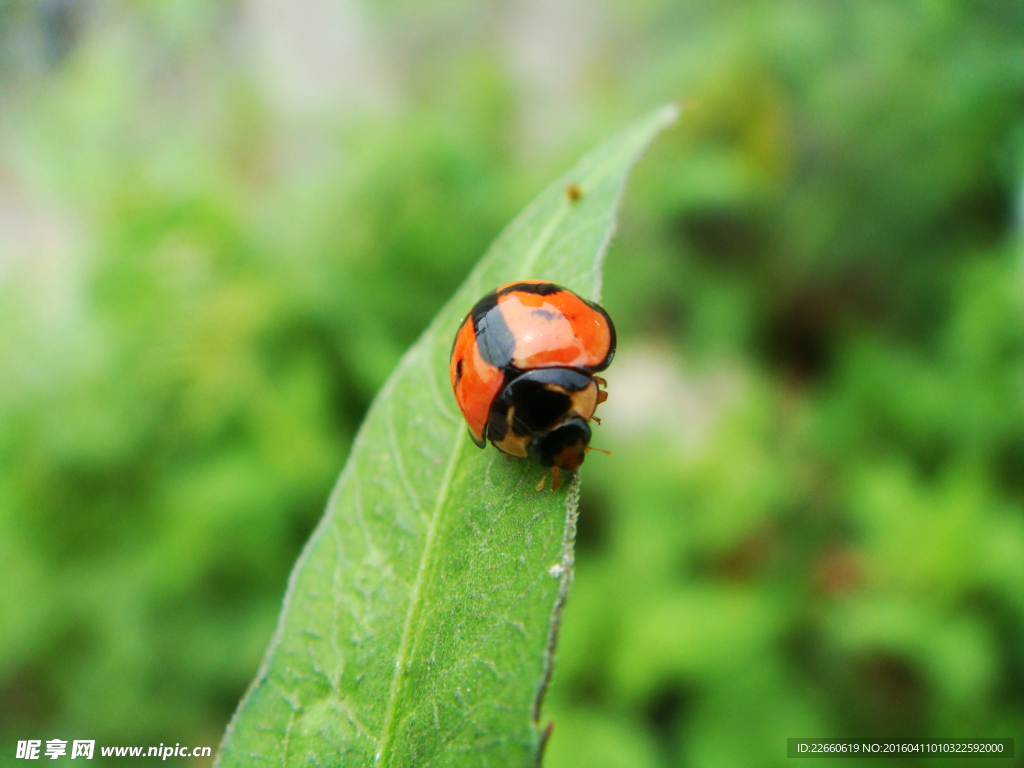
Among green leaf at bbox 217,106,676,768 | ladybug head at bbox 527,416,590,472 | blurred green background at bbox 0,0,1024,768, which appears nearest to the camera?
green leaf at bbox 217,106,676,768

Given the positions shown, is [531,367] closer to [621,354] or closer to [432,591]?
[432,591]

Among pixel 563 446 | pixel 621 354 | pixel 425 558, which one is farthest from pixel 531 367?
pixel 621 354

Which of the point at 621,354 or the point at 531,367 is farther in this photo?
the point at 621,354

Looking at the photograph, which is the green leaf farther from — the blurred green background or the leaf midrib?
the blurred green background

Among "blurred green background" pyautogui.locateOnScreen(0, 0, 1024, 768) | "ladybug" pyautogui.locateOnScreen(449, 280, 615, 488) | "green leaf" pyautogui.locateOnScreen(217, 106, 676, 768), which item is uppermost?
"blurred green background" pyautogui.locateOnScreen(0, 0, 1024, 768)

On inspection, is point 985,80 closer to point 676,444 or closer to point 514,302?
point 676,444

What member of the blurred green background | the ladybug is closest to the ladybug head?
the ladybug

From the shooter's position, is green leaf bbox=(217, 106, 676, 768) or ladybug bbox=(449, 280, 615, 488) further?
ladybug bbox=(449, 280, 615, 488)

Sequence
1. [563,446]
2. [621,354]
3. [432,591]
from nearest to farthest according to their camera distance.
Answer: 1. [432,591]
2. [563,446]
3. [621,354]
